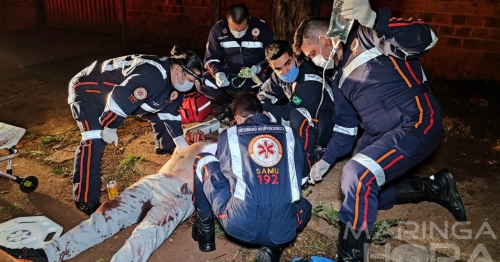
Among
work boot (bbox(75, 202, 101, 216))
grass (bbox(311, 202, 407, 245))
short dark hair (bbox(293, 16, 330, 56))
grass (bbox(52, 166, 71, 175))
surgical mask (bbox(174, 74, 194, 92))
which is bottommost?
grass (bbox(52, 166, 71, 175))

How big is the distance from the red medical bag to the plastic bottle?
7.69ft

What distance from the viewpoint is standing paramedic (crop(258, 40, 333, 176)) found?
3594 mm

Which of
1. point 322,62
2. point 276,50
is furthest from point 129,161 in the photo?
point 322,62

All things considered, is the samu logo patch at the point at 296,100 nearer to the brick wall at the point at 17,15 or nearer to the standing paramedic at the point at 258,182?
the standing paramedic at the point at 258,182

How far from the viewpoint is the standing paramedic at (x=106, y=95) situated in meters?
3.26

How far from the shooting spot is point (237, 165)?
8.29ft

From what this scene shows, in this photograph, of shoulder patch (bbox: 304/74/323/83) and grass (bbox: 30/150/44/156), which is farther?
grass (bbox: 30/150/44/156)

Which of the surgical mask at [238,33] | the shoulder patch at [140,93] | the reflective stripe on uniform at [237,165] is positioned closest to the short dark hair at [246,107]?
the reflective stripe on uniform at [237,165]

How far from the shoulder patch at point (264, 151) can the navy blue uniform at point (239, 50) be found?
283 cm

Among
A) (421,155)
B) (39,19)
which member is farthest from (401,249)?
(39,19)

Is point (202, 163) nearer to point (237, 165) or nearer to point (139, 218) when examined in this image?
point (237, 165)

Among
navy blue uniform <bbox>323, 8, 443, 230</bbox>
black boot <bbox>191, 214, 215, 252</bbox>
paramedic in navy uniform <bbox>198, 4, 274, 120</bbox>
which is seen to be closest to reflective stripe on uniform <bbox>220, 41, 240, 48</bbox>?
paramedic in navy uniform <bbox>198, 4, 274, 120</bbox>

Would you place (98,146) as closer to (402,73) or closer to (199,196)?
(199,196)

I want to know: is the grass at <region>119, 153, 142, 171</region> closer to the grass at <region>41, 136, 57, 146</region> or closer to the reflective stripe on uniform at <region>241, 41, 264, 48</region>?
the grass at <region>41, 136, 57, 146</region>
